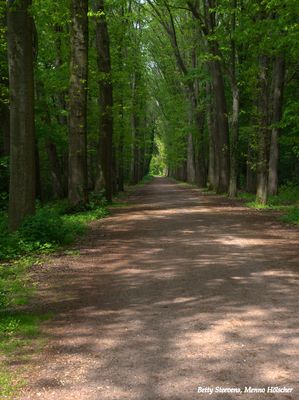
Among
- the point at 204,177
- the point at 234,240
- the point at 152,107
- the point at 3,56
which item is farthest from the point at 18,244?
the point at 152,107

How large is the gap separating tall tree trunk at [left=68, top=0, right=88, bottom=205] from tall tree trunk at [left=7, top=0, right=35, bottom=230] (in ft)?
19.7

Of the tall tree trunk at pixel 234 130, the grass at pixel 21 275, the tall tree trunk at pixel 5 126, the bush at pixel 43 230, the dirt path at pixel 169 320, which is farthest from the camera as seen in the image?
the tall tree trunk at pixel 234 130

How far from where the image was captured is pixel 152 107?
7412cm

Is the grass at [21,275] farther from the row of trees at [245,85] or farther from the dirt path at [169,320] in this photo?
the row of trees at [245,85]

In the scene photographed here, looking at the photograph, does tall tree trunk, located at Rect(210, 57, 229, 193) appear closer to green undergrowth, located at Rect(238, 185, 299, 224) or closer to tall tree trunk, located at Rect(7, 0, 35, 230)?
green undergrowth, located at Rect(238, 185, 299, 224)

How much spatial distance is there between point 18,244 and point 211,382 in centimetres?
759

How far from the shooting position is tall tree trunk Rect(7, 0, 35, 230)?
36.9ft

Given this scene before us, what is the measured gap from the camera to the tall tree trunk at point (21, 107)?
1124cm

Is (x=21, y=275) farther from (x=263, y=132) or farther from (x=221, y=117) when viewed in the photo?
(x=221, y=117)

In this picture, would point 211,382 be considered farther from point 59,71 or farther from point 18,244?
point 59,71

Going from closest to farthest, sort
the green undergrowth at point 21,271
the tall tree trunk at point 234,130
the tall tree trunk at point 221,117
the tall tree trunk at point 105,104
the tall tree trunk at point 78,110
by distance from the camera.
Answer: the green undergrowth at point 21,271
the tall tree trunk at point 78,110
the tall tree trunk at point 105,104
the tall tree trunk at point 234,130
the tall tree trunk at point 221,117

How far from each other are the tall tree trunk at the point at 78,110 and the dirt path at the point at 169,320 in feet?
21.4

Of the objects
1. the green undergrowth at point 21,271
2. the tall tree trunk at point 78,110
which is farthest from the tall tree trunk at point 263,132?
the green undergrowth at point 21,271

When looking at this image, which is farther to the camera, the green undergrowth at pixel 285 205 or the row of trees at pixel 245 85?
the row of trees at pixel 245 85
